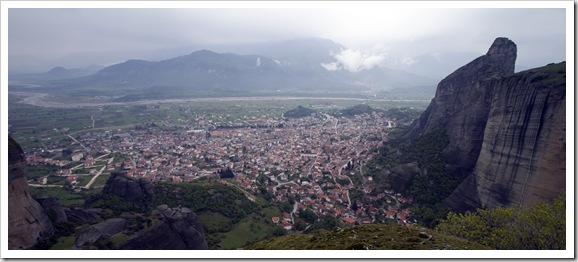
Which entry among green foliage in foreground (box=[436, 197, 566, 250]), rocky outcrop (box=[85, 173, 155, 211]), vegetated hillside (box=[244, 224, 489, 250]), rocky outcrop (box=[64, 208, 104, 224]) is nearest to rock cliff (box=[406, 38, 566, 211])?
green foliage in foreground (box=[436, 197, 566, 250])

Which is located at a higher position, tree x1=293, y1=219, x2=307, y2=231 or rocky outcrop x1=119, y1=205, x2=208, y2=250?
rocky outcrop x1=119, y1=205, x2=208, y2=250

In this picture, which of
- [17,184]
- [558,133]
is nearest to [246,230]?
[17,184]

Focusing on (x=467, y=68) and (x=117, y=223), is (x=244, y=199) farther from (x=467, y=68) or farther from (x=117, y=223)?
(x=467, y=68)

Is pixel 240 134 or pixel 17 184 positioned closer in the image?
pixel 17 184

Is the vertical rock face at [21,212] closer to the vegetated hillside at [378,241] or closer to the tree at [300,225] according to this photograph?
the vegetated hillside at [378,241]

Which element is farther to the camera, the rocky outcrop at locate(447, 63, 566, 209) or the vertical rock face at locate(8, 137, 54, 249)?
the rocky outcrop at locate(447, 63, 566, 209)

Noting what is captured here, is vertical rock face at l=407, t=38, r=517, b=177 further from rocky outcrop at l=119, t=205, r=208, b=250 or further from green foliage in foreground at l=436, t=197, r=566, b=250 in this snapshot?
rocky outcrop at l=119, t=205, r=208, b=250

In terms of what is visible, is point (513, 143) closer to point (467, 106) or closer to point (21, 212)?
point (467, 106)

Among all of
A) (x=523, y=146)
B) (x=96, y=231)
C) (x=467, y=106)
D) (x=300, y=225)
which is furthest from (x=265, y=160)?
(x=523, y=146)
